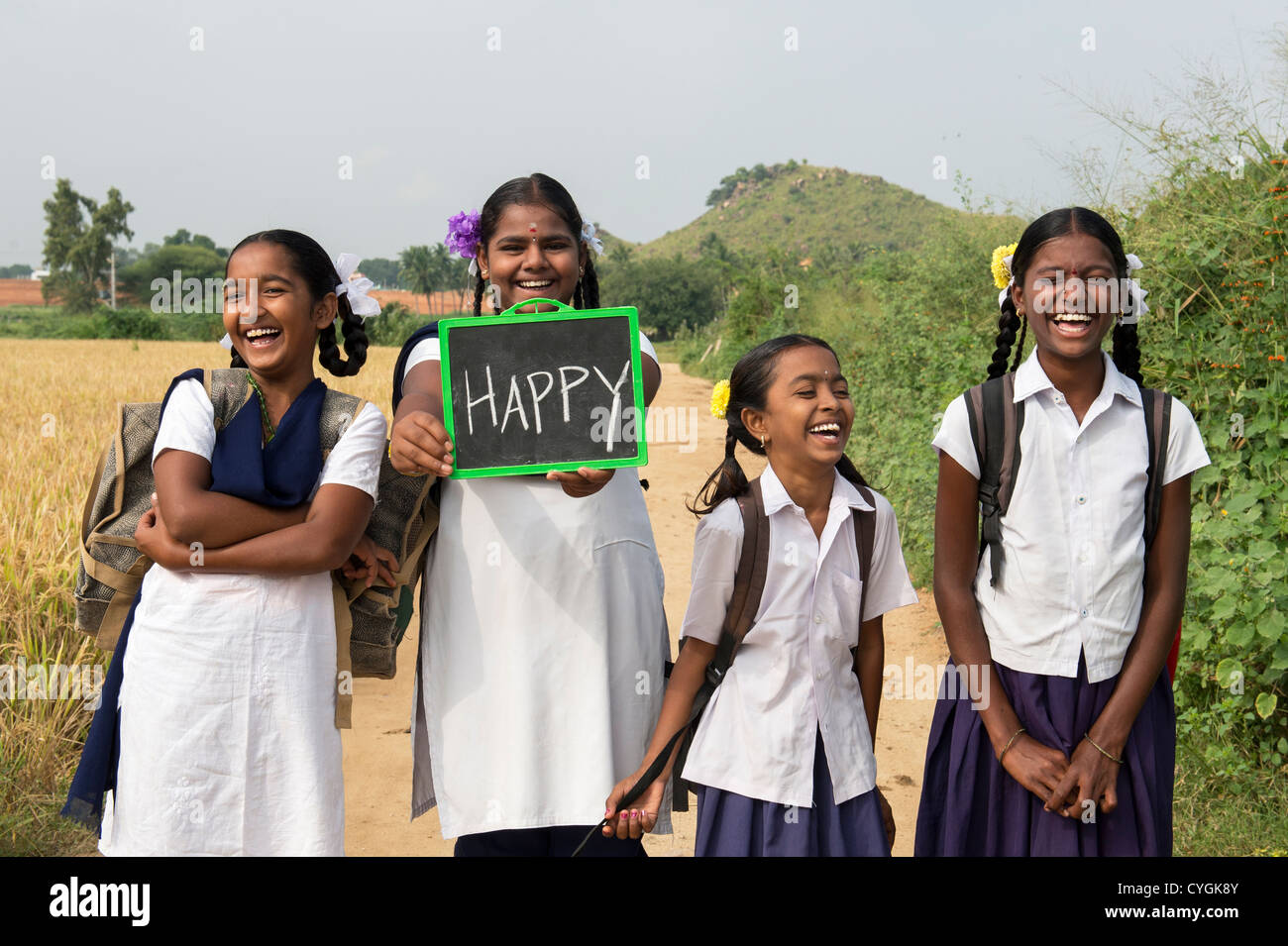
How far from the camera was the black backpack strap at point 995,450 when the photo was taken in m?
2.42

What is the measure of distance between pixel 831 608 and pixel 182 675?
151 centimetres

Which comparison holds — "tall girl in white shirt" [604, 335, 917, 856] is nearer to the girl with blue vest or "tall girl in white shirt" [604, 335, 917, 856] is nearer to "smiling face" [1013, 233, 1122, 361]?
"smiling face" [1013, 233, 1122, 361]

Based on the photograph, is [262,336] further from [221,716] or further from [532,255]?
[221,716]

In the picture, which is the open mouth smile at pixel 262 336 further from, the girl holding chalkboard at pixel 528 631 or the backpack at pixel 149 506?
the girl holding chalkboard at pixel 528 631

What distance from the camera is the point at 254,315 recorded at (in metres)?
2.49

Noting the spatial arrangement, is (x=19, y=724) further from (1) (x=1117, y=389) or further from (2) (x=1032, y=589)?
(1) (x=1117, y=389)

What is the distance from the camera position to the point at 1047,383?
243 cm

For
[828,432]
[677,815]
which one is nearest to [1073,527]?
[828,432]

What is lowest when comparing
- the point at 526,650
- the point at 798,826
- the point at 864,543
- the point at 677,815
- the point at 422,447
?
the point at 677,815

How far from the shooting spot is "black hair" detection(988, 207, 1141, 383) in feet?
7.97

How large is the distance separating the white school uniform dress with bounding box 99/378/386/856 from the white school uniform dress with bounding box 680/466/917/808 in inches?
33.8

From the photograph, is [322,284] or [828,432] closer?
[828,432]

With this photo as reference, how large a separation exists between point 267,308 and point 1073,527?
1.96 metres

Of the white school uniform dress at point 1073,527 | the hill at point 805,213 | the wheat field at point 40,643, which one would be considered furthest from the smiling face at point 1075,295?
the hill at point 805,213
